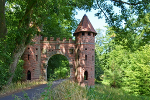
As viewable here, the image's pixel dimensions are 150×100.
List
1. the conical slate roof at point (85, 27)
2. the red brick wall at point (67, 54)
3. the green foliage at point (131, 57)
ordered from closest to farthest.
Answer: the green foliage at point (131, 57) < the red brick wall at point (67, 54) < the conical slate roof at point (85, 27)

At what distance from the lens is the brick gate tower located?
16.5 metres

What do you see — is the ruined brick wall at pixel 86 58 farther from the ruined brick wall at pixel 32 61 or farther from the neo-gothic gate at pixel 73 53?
the ruined brick wall at pixel 32 61

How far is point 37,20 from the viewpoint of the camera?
11.7 metres

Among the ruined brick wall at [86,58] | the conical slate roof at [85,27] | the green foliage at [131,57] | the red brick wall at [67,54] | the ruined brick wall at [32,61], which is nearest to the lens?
the green foliage at [131,57]

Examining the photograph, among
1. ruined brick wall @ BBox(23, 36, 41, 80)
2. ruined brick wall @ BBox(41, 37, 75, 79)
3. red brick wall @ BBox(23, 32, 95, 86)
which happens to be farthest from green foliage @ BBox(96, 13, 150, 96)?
ruined brick wall @ BBox(23, 36, 41, 80)

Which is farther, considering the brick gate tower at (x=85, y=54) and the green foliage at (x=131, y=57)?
the brick gate tower at (x=85, y=54)

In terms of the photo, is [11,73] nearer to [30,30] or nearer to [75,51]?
[30,30]

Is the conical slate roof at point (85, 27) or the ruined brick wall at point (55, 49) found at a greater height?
the conical slate roof at point (85, 27)

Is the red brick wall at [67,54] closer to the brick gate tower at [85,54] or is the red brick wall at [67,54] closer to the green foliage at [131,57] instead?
the brick gate tower at [85,54]

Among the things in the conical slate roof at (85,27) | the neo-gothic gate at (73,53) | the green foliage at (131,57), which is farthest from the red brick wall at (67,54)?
the green foliage at (131,57)

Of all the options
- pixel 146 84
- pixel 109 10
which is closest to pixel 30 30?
pixel 109 10

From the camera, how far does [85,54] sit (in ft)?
54.7

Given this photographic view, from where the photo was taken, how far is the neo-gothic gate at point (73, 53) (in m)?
16.0

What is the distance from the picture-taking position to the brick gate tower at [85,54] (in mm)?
16547
